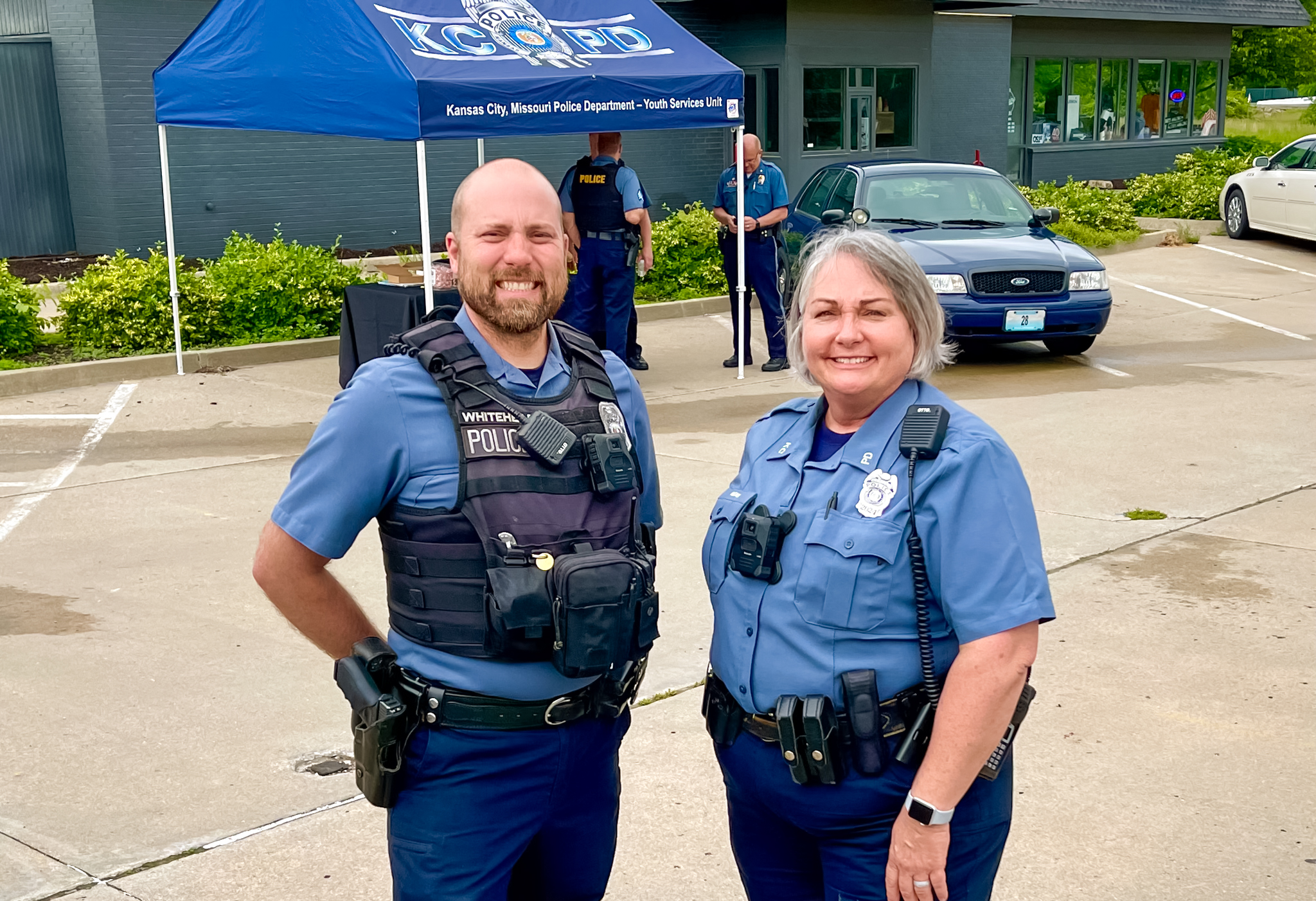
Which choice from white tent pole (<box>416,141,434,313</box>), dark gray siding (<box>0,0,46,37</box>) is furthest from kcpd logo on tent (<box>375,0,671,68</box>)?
dark gray siding (<box>0,0,46,37</box>)

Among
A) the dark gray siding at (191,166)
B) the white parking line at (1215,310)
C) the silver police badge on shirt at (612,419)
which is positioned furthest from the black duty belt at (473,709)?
the dark gray siding at (191,166)

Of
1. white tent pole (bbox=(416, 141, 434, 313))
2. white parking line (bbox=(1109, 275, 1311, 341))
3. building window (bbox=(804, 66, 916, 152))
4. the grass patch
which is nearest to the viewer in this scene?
the grass patch

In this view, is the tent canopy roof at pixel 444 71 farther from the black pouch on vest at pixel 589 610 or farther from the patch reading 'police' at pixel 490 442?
the black pouch on vest at pixel 589 610

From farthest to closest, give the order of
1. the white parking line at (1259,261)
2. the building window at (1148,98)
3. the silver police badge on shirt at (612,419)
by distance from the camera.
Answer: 1. the building window at (1148,98)
2. the white parking line at (1259,261)
3. the silver police badge on shirt at (612,419)

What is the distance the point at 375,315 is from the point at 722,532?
22.3 ft

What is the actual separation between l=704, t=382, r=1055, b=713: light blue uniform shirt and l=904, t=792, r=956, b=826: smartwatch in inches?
6.9

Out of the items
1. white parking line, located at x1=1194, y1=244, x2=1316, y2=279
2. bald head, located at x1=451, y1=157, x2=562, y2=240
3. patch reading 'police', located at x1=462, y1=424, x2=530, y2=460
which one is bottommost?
white parking line, located at x1=1194, y1=244, x2=1316, y2=279

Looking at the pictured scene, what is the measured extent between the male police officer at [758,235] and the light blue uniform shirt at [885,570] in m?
8.61

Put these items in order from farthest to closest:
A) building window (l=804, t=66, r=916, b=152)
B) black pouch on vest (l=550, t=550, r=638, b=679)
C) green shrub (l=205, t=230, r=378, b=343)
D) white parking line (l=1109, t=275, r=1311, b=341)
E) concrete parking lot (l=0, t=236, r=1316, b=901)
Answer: building window (l=804, t=66, r=916, b=152) → white parking line (l=1109, t=275, r=1311, b=341) → green shrub (l=205, t=230, r=378, b=343) → concrete parking lot (l=0, t=236, r=1316, b=901) → black pouch on vest (l=550, t=550, r=638, b=679)

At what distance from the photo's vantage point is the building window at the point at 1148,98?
94.8 feet

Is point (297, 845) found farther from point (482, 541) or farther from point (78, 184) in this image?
point (78, 184)

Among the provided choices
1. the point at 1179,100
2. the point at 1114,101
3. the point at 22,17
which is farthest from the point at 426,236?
the point at 1179,100

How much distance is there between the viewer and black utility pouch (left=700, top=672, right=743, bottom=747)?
246cm

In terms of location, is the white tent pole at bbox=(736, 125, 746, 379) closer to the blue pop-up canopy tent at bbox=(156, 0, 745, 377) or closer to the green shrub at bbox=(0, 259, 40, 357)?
the blue pop-up canopy tent at bbox=(156, 0, 745, 377)
